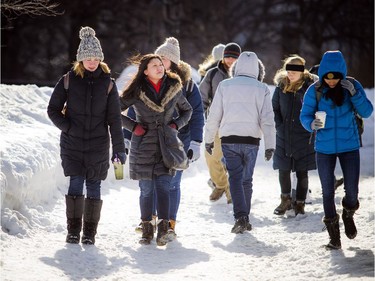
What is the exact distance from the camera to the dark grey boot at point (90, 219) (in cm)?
697

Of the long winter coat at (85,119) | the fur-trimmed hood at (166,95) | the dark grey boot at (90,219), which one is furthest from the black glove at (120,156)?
the fur-trimmed hood at (166,95)

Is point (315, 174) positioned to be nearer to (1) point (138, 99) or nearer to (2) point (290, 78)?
(2) point (290, 78)

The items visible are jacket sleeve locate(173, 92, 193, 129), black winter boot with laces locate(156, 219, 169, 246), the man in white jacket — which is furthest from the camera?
the man in white jacket

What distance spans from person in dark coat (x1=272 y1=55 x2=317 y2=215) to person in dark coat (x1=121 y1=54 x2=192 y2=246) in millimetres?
1972

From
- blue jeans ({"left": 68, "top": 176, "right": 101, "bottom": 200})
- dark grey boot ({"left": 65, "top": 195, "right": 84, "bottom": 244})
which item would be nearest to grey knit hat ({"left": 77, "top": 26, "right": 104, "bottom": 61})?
blue jeans ({"left": 68, "top": 176, "right": 101, "bottom": 200})

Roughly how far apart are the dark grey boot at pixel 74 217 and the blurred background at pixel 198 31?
23.9 metres

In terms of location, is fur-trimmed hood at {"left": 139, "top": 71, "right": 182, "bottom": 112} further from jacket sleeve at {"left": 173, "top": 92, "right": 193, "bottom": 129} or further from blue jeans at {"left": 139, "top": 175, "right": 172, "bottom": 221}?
blue jeans at {"left": 139, "top": 175, "right": 172, "bottom": 221}

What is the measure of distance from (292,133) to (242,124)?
113cm

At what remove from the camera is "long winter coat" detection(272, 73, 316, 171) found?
8.98 meters

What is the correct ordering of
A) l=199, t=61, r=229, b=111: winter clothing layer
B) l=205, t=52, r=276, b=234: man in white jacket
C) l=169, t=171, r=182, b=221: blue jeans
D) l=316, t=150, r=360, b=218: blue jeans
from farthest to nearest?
l=199, t=61, r=229, b=111: winter clothing layer
l=205, t=52, r=276, b=234: man in white jacket
l=169, t=171, r=182, b=221: blue jeans
l=316, t=150, r=360, b=218: blue jeans

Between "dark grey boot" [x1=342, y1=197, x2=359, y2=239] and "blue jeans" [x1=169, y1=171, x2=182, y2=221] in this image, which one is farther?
"blue jeans" [x1=169, y1=171, x2=182, y2=221]

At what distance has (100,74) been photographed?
6988mm

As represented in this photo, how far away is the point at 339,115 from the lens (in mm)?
6863

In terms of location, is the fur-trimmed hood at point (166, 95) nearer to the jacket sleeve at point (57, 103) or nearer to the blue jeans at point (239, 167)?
the jacket sleeve at point (57, 103)
